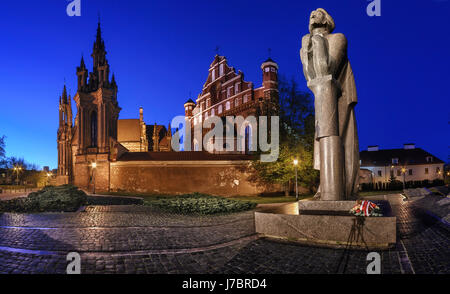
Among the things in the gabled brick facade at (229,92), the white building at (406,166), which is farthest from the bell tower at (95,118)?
the white building at (406,166)

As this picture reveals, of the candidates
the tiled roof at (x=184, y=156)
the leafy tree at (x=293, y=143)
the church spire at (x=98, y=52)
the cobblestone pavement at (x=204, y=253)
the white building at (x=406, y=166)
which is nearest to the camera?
the cobblestone pavement at (x=204, y=253)

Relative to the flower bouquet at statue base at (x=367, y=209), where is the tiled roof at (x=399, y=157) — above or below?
above

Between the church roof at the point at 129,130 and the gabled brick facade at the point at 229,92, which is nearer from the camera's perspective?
the gabled brick facade at the point at 229,92

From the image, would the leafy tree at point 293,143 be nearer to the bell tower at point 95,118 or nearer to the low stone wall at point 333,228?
the low stone wall at point 333,228

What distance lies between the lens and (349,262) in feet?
15.4

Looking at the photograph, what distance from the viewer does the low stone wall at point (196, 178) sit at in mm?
27969

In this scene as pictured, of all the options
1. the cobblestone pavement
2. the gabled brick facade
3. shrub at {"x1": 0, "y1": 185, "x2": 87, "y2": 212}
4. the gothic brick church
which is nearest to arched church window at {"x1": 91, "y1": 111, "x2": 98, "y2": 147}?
the gothic brick church

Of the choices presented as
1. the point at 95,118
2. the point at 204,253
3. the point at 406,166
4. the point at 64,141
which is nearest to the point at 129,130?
the point at 64,141

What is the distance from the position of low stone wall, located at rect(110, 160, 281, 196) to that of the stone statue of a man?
807 inches

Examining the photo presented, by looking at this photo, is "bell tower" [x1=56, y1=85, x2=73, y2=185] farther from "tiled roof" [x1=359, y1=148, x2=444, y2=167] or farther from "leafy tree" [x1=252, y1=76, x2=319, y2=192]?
"tiled roof" [x1=359, y1=148, x2=444, y2=167]

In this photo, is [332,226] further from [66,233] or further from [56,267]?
[66,233]

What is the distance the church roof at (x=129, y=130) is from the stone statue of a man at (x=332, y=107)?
53446mm

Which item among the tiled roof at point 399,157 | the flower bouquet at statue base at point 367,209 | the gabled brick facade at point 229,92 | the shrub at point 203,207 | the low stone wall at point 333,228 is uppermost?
the gabled brick facade at point 229,92

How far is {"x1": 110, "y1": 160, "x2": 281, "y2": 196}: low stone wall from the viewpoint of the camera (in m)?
28.0
